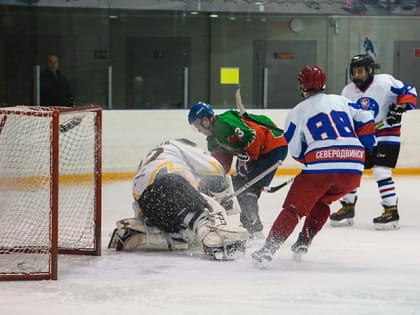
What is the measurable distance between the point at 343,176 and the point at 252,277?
546 millimetres

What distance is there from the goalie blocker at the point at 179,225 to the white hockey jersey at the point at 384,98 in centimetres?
127

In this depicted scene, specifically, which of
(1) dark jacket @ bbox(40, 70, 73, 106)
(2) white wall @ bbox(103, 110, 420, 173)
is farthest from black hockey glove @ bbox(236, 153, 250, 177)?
(1) dark jacket @ bbox(40, 70, 73, 106)

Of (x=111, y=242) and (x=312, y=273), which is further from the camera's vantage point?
(x=111, y=242)

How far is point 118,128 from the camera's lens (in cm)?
678

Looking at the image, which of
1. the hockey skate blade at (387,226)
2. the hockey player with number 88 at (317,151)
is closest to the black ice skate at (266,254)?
the hockey player with number 88 at (317,151)

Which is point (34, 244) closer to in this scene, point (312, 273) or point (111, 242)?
point (111, 242)

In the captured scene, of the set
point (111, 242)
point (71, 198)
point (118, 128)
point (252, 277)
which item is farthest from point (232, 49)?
point (252, 277)

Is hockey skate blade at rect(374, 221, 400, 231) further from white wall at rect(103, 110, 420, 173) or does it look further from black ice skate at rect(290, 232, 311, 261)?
white wall at rect(103, 110, 420, 173)

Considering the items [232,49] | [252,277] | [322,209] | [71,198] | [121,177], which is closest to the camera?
[252,277]

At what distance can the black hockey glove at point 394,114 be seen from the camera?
4.68 m

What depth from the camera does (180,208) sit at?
3707 mm

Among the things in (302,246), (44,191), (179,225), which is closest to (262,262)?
(302,246)

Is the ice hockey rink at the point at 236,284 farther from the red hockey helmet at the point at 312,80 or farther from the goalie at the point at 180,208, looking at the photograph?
the red hockey helmet at the point at 312,80

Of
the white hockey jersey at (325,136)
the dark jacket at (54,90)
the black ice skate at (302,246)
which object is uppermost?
the dark jacket at (54,90)
